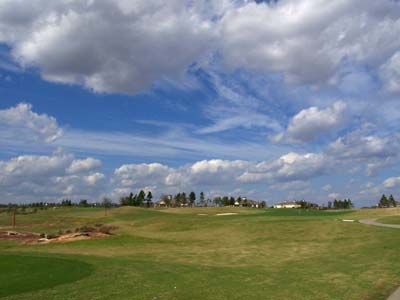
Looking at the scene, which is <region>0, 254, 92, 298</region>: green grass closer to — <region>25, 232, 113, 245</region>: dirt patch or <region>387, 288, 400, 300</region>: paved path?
<region>387, 288, 400, 300</region>: paved path

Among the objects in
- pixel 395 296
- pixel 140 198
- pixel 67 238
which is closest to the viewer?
pixel 395 296

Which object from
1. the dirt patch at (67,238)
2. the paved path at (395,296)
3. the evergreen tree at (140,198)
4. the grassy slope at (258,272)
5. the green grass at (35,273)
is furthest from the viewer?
the evergreen tree at (140,198)

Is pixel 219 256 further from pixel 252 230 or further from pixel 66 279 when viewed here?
pixel 252 230

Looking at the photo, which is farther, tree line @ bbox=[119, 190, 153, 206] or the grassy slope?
tree line @ bbox=[119, 190, 153, 206]

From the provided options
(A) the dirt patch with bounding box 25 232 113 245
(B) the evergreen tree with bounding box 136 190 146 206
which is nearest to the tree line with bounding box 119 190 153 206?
(B) the evergreen tree with bounding box 136 190 146 206

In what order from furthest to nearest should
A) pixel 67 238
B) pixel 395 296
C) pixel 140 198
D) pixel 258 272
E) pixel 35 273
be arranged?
pixel 140 198
pixel 67 238
pixel 258 272
pixel 35 273
pixel 395 296

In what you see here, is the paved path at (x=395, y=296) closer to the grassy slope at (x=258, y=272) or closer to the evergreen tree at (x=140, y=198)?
the grassy slope at (x=258, y=272)

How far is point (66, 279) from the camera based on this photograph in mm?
21078

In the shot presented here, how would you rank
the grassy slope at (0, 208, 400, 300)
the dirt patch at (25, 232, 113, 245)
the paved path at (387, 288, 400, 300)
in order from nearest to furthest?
the paved path at (387, 288, 400, 300)
the grassy slope at (0, 208, 400, 300)
the dirt patch at (25, 232, 113, 245)

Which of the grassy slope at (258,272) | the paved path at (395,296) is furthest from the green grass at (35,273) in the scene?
the paved path at (395,296)

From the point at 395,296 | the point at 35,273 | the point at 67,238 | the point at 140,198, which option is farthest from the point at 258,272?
the point at 140,198

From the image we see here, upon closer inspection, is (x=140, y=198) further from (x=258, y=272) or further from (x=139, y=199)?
(x=258, y=272)

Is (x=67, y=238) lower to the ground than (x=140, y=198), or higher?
lower

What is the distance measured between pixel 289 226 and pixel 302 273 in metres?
34.6
